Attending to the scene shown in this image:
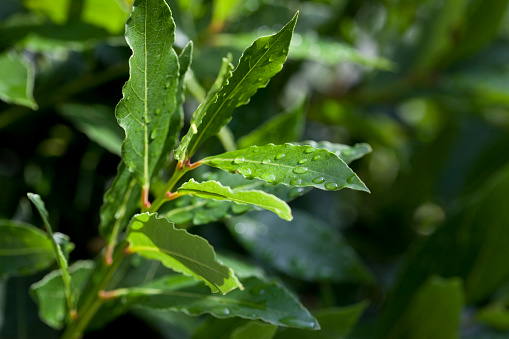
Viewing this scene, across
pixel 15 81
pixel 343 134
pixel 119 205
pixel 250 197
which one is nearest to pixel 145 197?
pixel 119 205

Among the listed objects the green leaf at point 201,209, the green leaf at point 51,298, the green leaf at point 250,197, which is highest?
the green leaf at point 250,197

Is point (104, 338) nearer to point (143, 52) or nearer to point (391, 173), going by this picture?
point (143, 52)

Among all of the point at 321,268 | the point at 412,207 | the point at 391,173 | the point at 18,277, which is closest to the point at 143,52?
the point at 18,277

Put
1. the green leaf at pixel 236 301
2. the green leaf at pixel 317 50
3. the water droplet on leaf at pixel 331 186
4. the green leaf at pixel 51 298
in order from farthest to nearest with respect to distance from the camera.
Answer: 1. the green leaf at pixel 317 50
2. the green leaf at pixel 51 298
3. the green leaf at pixel 236 301
4. the water droplet on leaf at pixel 331 186

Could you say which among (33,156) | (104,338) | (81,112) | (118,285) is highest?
(81,112)

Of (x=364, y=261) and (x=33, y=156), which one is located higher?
(x=33, y=156)

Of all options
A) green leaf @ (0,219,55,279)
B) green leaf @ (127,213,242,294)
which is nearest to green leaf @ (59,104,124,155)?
green leaf @ (0,219,55,279)

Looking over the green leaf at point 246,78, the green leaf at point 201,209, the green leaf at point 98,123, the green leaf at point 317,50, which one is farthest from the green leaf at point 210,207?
the green leaf at point 317,50

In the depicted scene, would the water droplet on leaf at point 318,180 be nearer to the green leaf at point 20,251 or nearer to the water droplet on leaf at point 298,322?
the water droplet on leaf at point 298,322
